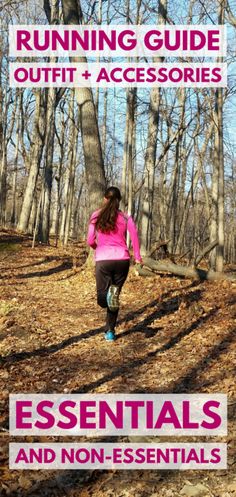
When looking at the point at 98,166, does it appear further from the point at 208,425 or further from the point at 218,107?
the point at 208,425

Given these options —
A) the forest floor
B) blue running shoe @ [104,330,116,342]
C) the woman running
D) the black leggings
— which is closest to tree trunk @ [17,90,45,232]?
the forest floor

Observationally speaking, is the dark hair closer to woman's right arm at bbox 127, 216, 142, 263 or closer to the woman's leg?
woman's right arm at bbox 127, 216, 142, 263

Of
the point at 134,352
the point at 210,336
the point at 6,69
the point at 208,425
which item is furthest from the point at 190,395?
the point at 6,69

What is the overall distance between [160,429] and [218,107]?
8787mm

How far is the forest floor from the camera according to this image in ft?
11.0

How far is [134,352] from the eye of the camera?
6.00 meters

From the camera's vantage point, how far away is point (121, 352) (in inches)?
235

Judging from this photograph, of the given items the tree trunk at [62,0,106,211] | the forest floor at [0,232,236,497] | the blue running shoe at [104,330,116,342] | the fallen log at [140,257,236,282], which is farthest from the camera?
the tree trunk at [62,0,106,211]

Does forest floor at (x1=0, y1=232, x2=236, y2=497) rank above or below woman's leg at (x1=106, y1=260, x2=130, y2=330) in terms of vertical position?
below

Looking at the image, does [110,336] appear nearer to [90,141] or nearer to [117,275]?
[117,275]

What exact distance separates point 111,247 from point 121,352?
1.36m

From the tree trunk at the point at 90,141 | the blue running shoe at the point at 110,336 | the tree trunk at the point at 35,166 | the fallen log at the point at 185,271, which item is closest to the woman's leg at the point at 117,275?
the blue running shoe at the point at 110,336

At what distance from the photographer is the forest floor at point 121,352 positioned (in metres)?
3.36

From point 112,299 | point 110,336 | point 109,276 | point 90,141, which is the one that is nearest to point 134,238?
point 109,276
